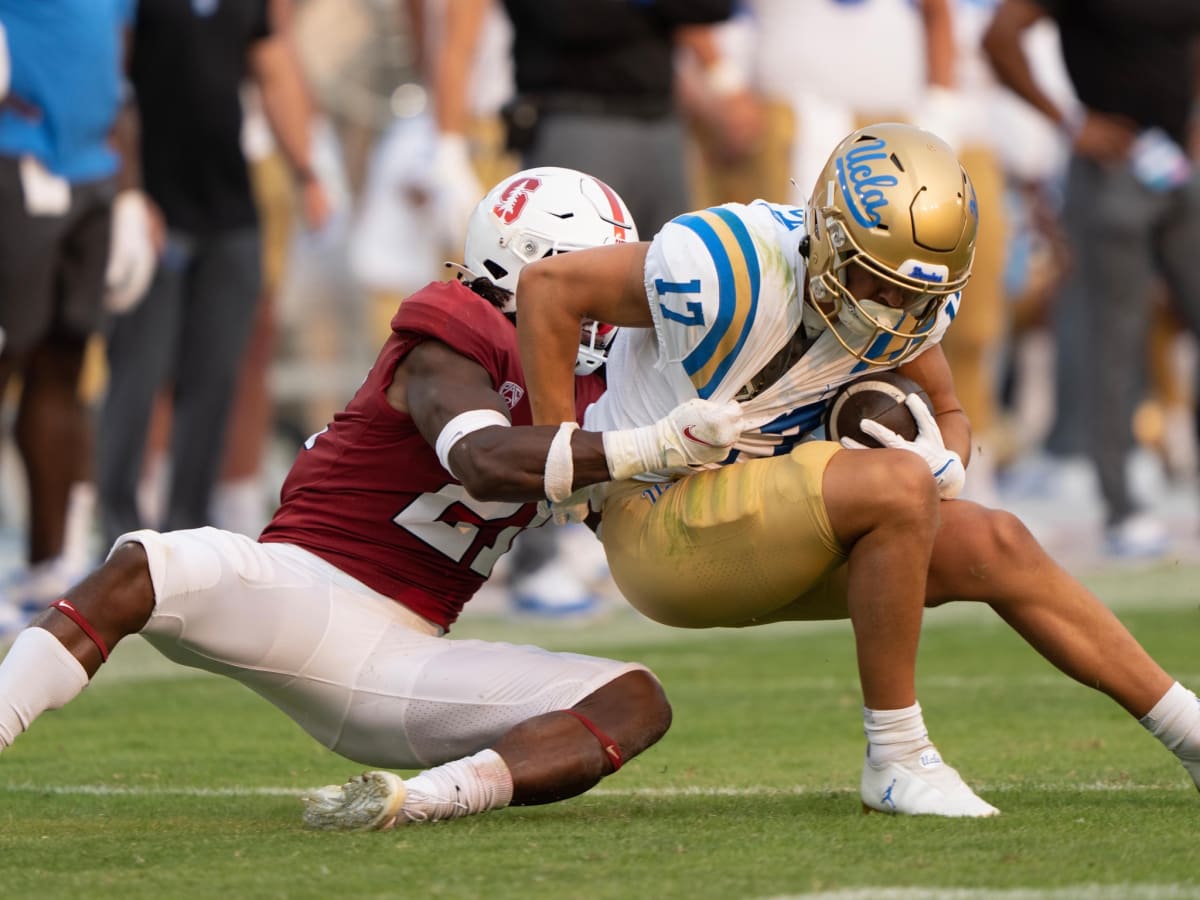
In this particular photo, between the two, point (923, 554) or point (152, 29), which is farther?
point (152, 29)

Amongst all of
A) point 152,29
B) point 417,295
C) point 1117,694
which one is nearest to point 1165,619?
point 1117,694

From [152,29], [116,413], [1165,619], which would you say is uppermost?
[152,29]

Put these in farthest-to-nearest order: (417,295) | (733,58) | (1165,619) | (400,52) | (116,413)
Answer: (400,52) → (733,58) → (116,413) → (1165,619) → (417,295)

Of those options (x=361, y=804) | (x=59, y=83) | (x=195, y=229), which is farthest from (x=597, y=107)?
(x=361, y=804)

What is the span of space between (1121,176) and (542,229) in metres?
Answer: 4.58

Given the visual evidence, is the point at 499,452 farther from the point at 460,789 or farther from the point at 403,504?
the point at 460,789

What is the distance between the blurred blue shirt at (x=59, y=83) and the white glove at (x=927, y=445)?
3.78m

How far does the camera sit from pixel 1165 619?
6668 millimetres

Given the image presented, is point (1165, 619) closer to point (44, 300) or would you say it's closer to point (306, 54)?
point (44, 300)

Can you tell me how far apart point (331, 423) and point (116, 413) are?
3940 millimetres

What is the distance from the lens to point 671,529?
12.2ft

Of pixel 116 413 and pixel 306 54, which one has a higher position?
pixel 306 54

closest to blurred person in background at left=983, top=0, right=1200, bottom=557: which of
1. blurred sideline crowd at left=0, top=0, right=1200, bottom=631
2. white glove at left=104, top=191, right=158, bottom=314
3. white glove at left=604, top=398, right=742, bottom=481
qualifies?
blurred sideline crowd at left=0, top=0, right=1200, bottom=631

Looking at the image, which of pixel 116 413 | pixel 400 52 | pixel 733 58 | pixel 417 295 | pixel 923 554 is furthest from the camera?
pixel 400 52
